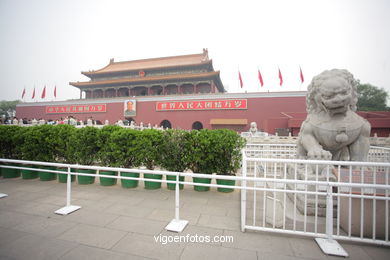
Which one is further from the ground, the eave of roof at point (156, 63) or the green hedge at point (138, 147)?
the eave of roof at point (156, 63)

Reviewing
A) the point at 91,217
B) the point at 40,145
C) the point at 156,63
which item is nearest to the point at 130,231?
the point at 91,217

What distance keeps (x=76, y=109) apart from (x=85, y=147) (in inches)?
804

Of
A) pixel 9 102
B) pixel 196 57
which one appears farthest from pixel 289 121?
pixel 9 102

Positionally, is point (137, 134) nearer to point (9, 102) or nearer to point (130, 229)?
point (130, 229)

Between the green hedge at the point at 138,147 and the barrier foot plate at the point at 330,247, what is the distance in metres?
1.83

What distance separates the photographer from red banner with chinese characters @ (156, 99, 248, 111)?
16.6m

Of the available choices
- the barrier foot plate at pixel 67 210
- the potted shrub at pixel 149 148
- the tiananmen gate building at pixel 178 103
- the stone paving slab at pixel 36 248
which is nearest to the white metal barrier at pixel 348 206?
the stone paving slab at pixel 36 248

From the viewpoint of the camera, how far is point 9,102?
41.8 m

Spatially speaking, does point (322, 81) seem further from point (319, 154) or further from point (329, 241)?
point (329, 241)

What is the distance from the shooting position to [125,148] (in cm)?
392

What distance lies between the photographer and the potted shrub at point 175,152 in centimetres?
380

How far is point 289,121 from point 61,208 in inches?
561

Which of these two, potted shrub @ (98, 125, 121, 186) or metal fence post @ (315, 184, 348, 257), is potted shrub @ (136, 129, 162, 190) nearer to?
potted shrub @ (98, 125, 121, 186)

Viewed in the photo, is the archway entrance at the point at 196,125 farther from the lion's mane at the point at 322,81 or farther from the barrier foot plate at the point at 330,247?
the barrier foot plate at the point at 330,247
